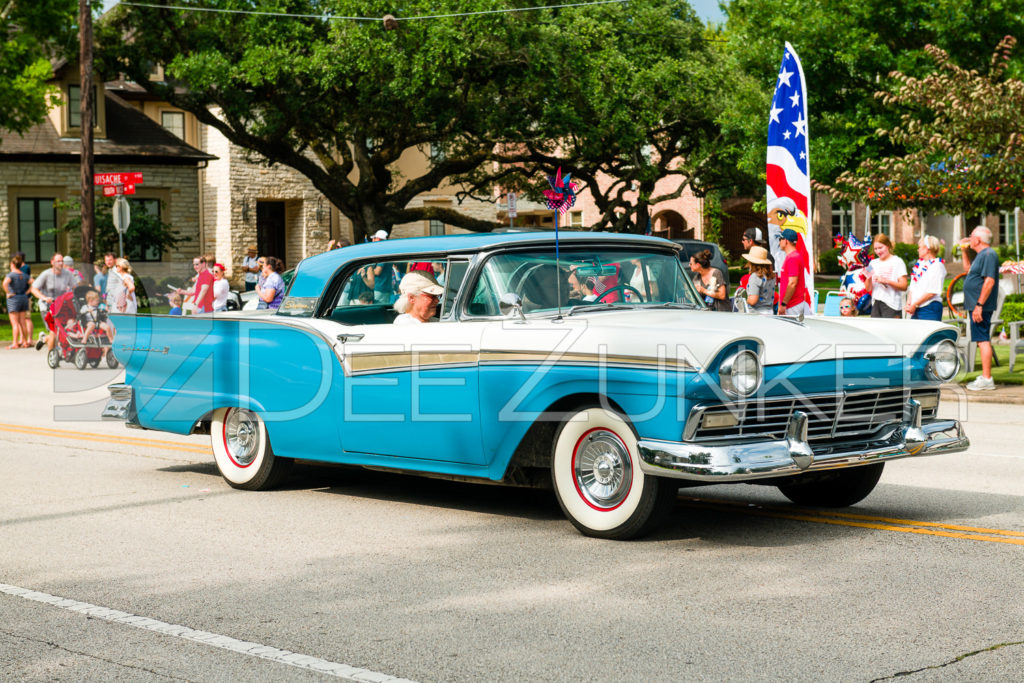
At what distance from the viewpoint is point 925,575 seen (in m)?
5.87

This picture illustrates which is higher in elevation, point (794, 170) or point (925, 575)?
point (794, 170)

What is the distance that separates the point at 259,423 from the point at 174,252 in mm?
35894

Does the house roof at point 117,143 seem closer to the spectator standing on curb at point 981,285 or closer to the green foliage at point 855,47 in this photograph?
the green foliage at point 855,47

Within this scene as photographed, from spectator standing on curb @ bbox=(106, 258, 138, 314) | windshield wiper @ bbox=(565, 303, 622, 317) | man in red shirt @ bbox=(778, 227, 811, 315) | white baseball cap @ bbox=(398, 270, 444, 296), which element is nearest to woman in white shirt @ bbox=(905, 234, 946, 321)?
man in red shirt @ bbox=(778, 227, 811, 315)

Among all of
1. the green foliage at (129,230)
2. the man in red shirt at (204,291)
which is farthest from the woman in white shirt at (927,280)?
the green foliage at (129,230)

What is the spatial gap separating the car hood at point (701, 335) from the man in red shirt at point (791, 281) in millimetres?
5146

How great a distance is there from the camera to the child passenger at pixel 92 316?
21.2 meters

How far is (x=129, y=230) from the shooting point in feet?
131

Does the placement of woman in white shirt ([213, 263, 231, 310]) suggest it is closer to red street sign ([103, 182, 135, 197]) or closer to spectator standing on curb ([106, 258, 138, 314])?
spectator standing on curb ([106, 258, 138, 314])

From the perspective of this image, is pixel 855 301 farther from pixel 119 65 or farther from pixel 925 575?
pixel 119 65

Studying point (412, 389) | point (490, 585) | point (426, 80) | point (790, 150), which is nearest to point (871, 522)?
point (490, 585)

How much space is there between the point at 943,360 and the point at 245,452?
462 centimetres

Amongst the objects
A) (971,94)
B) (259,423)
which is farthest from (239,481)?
(971,94)

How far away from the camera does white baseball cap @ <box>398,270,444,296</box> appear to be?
7.66 meters
